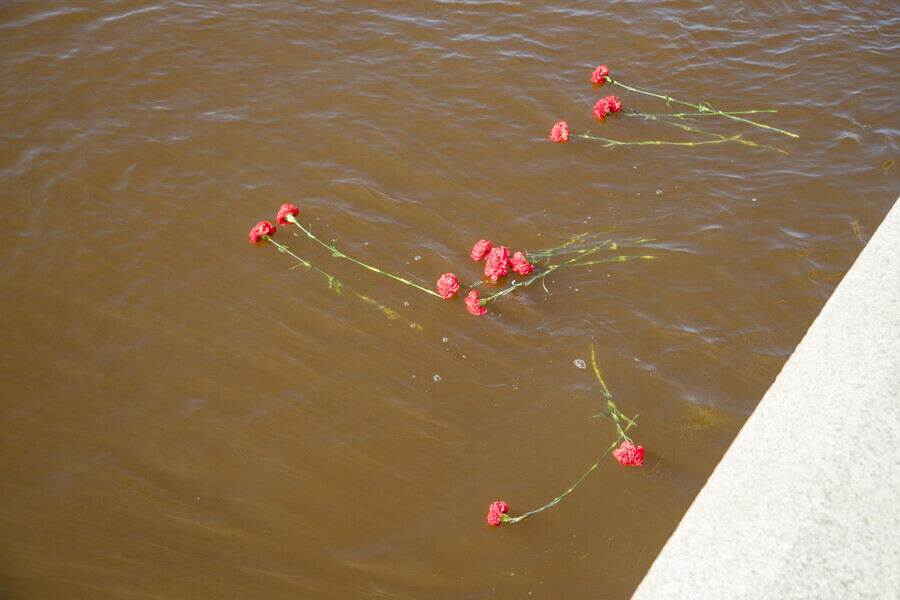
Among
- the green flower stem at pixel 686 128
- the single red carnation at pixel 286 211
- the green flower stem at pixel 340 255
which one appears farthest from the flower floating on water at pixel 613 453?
the green flower stem at pixel 686 128

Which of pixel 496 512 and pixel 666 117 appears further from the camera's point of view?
pixel 666 117

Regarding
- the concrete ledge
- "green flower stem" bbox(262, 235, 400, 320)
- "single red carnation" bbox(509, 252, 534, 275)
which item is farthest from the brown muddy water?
the concrete ledge

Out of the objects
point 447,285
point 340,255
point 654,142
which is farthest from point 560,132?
point 340,255

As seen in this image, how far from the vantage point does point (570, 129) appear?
507cm

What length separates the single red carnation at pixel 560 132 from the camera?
15.8 feet

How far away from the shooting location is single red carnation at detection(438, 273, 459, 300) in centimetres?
389

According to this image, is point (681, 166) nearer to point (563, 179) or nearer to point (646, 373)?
point (563, 179)

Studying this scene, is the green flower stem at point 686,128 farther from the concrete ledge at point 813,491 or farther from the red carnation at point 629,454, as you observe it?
the red carnation at point 629,454

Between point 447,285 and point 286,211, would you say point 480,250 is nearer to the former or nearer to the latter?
point 447,285

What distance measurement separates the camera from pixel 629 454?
3229 mm

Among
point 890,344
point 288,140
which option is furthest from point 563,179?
point 890,344

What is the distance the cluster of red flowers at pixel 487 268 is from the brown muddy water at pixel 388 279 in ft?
0.41

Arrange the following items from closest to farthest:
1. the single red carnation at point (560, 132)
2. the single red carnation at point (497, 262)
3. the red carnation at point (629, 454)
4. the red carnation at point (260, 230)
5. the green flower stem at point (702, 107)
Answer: the red carnation at point (629, 454), the single red carnation at point (497, 262), the red carnation at point (260, 230), the single red carnation at point (560, 132), the green flower stem at point (702, 107)

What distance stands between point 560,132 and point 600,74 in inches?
30.8
